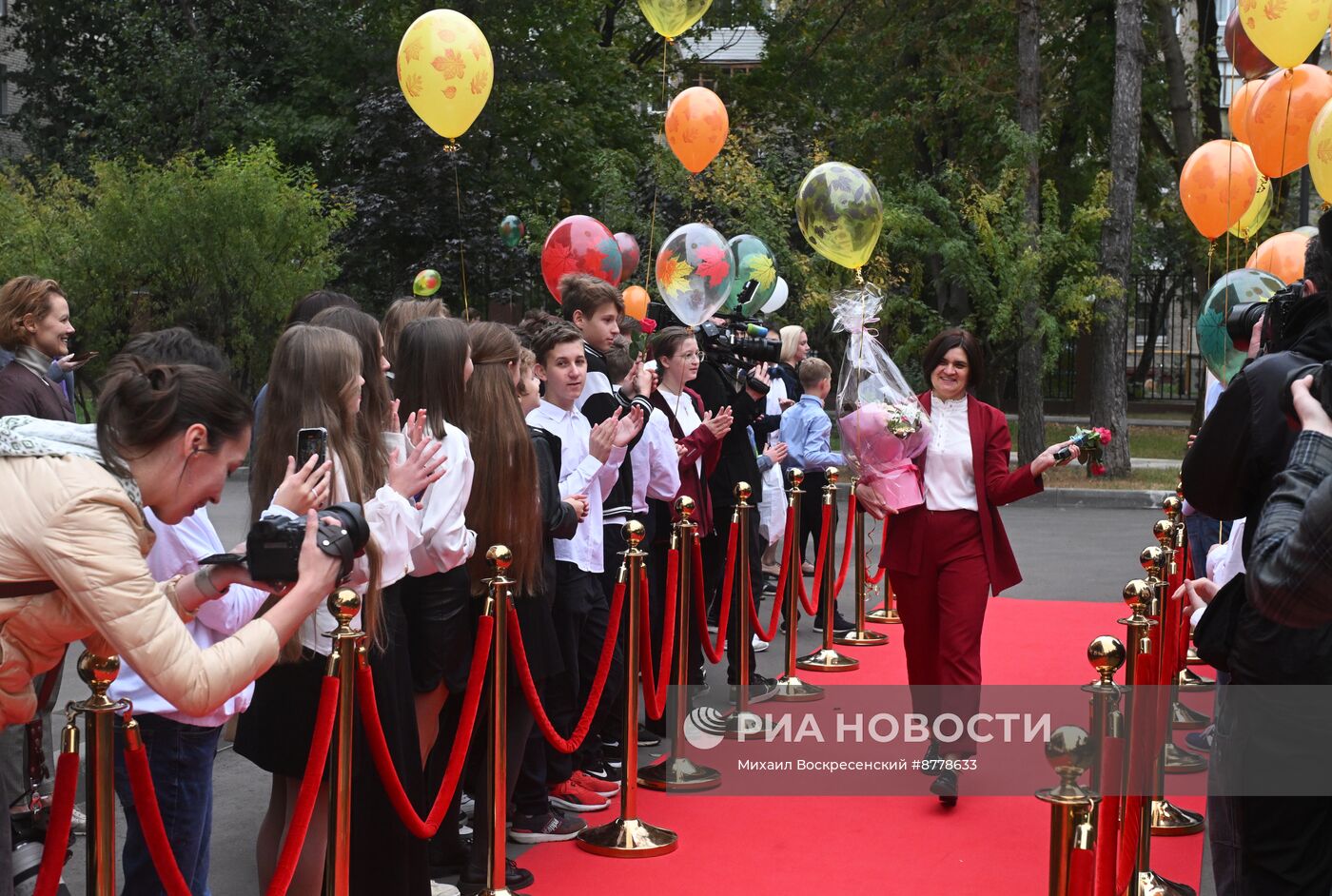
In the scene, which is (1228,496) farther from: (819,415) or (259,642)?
(819,415)

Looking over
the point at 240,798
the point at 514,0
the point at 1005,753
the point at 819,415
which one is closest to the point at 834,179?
the point at 819,415

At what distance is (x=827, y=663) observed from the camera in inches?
354

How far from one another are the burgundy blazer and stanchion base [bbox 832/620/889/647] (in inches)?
127

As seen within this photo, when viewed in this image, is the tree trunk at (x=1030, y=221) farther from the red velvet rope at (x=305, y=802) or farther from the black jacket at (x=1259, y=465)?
the red velvet rope at (x=305, y=802)

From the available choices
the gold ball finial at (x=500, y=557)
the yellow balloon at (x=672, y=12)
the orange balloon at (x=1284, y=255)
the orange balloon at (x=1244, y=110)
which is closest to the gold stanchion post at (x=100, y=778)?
the gold ball finial at (x=500, y=557)

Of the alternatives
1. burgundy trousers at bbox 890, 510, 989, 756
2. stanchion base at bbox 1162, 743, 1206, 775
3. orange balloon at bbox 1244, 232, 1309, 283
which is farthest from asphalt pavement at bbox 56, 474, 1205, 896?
orange balloon at bbox 1244, 232, 1309, 283

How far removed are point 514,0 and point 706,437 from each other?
2159cm

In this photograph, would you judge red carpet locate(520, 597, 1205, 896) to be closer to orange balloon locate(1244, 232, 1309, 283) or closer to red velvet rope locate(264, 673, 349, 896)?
red velvet rope locate(264, 673, 349, 896)

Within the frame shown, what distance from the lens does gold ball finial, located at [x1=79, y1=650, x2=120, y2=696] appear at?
301 centimetres

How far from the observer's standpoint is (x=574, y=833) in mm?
5863

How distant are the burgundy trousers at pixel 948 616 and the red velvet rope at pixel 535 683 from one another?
58.2 inches

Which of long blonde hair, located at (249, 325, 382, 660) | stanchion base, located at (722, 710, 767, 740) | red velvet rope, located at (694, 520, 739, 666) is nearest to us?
long blonde hair, located at (249, 325, 382, 660)

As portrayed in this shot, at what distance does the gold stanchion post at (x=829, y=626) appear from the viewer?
8.95 m

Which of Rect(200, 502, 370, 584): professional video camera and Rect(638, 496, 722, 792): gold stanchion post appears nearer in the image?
Rect(200, 502, 370, 584): professional video camera
